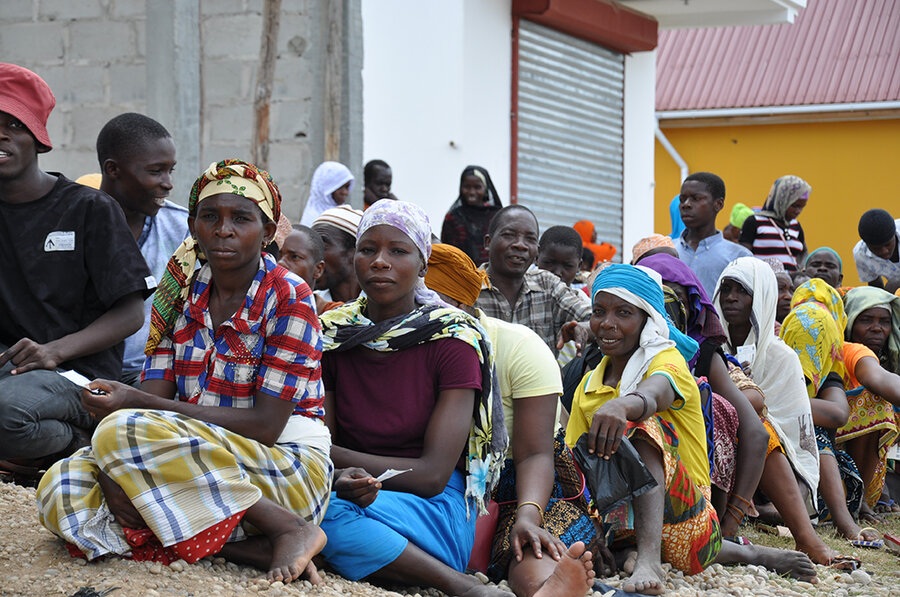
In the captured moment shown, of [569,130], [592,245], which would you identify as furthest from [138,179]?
[592,245]

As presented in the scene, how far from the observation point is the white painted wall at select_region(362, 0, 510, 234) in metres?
10.0

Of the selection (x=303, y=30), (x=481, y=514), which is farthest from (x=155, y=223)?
(x=303, y=30)

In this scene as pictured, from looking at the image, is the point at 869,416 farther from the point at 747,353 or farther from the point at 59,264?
the point at 59,264

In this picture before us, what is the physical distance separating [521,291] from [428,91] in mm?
4324

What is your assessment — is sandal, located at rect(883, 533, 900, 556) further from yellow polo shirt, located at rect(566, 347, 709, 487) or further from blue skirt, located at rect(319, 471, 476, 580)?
blue skirt, located at rect(319, 471, 476, 580)

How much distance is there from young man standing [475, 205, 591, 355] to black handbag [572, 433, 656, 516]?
6.59 ft

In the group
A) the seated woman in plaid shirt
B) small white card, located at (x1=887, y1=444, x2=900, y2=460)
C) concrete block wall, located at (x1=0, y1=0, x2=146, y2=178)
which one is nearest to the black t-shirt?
the seated woman in plaid shirt

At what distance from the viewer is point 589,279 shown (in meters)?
9.20

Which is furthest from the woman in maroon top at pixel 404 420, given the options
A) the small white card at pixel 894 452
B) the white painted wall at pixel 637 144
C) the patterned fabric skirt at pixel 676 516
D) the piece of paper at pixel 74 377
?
the white painted wall at pixel 637 144

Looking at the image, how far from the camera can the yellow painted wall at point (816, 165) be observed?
20.3 metres

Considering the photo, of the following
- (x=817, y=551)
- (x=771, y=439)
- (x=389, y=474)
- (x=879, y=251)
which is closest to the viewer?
(x=389, y=474)

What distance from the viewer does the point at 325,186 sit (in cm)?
782

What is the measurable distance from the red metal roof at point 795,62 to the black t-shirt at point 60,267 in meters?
18.1

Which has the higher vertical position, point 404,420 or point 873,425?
point 404,420
